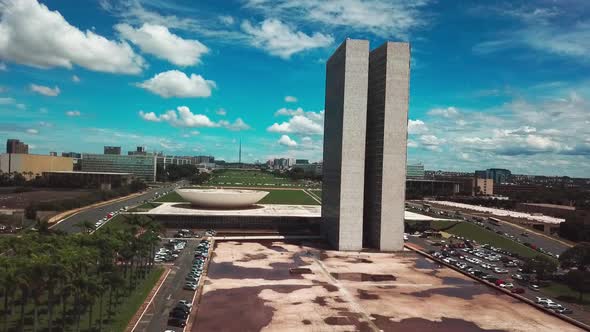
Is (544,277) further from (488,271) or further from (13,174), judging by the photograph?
(13,174)

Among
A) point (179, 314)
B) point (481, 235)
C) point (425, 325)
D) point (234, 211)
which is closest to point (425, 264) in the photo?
point (425, 325)

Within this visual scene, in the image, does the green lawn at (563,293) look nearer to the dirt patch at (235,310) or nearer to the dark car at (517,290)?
the dark car at (517,290)

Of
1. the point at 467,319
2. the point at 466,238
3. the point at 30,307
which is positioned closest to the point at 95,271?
the point at 30,307

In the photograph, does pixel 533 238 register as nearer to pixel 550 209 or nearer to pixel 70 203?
pixel 550 209

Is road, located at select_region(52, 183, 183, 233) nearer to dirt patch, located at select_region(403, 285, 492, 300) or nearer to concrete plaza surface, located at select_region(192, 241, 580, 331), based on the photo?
concrete plaza surface, located at select_region(192, 241, 580, 331)

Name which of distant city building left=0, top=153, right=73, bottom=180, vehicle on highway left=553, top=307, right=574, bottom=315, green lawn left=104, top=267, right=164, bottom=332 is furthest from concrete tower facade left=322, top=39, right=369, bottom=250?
distant city building left=0, top=153, right=73, bottom=180

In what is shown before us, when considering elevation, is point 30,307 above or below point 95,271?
below
